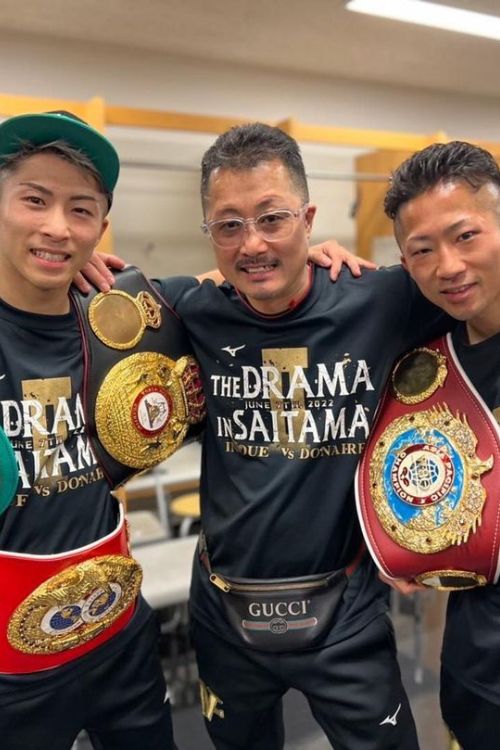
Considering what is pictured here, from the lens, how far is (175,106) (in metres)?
3.45

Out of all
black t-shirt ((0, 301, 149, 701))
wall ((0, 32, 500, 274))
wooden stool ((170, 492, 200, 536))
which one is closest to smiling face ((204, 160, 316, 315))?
black t-shirt ((0, 301, 149, 701))

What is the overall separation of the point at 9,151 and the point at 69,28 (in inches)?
91.4

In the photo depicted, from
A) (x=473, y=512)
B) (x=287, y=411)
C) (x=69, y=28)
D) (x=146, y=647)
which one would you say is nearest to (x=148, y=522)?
(x=146, y=647)

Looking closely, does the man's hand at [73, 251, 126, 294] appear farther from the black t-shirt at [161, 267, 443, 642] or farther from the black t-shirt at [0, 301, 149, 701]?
the black t-shirt at [161, 267, 443, 642]

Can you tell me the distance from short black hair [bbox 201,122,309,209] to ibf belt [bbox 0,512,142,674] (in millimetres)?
678

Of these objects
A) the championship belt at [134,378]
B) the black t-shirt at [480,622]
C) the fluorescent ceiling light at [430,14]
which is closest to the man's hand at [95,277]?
the championship belt at [134,378]

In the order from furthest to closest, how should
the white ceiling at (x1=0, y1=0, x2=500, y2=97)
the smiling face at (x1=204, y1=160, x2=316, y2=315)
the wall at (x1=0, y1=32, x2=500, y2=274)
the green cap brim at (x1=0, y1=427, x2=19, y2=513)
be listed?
the wall at (x1=0, y1=32, x2=500, y2=274) → the white ceiling at (x1=0, y1=0, x2=500, y2=97) → the smiling face at (x1=204, y1=160, x2=316, y2=315) → the green cap brim at (x1=0, y1=427, x2=19, y2=513)

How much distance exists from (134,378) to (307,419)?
0.34 m

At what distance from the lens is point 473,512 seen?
104 cm

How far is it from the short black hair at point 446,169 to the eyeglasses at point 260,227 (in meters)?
0.19

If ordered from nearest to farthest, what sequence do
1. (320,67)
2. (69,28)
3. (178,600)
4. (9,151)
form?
(9,151), (178,600), (69,28), (320,67)

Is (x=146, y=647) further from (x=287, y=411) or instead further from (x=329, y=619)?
(x=287, y=411)

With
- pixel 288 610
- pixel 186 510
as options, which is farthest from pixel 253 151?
pixel 186 510

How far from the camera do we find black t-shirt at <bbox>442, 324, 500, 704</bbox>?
103 cm
